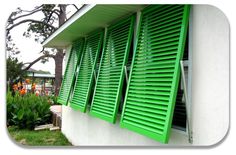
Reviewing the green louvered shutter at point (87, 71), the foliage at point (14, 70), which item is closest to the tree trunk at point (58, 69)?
the foliage at point (14, 70)

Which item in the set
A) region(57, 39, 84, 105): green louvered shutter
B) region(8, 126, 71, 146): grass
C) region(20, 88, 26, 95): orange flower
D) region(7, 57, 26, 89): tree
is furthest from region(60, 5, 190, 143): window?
region(7, 57, 26, 89): tree

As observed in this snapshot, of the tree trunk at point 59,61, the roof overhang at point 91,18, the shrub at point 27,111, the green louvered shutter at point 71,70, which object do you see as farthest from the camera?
the tree trunk at point 59,61

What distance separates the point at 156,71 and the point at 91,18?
4.89 feet

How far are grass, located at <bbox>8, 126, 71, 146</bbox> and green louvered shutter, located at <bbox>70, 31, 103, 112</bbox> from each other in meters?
1.62

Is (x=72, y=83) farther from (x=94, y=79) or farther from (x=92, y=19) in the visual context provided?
(x=92, y=19)

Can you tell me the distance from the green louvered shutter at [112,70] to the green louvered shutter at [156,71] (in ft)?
1.00

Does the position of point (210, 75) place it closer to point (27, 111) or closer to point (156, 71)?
point (156, 71)

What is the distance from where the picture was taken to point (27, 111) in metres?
7.89

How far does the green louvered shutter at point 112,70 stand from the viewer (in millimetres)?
3264

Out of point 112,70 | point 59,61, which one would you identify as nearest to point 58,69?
point 59,61

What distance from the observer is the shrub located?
25.5 feet

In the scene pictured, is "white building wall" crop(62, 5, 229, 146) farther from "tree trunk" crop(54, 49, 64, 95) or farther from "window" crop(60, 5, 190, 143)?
A: "tree trunk" crop(54, 49, 64, 95)

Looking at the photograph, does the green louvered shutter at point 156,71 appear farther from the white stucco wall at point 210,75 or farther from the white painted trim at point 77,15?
the white painted trim at point 77,15
